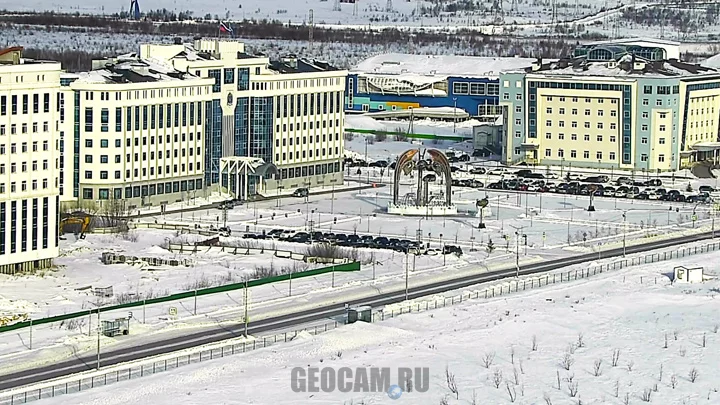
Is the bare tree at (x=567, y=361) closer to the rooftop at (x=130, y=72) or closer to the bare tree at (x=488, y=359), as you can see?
the bare tree at (x=488, y=359)

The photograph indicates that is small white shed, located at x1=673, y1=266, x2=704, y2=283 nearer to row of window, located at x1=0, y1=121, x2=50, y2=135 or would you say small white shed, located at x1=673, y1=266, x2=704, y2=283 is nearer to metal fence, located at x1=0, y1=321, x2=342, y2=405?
metal fence, located at x1=0, y1=321, x2=342, y2=405

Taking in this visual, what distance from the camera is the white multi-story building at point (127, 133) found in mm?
75875

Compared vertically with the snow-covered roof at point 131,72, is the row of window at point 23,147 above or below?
below

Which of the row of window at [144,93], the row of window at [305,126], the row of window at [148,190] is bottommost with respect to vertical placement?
the row of window at [148,190]

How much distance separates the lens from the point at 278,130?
3334 inches

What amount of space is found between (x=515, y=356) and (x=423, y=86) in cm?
8503

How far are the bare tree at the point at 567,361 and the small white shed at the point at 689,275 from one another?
12.0 metres

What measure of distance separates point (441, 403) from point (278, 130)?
45.1 meters

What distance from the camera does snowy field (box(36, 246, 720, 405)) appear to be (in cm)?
4147

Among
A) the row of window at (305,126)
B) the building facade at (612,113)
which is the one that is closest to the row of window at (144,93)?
the row of window at (305,126)

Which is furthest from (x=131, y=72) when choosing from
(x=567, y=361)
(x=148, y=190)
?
(x=567, y=361)

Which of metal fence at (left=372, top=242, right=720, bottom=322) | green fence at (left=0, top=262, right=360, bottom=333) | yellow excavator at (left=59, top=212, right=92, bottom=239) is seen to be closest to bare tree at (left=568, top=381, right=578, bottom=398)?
metal fence at (left=372, top=242, right=720, bottom=322)

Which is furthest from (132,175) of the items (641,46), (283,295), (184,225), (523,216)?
(641,46)

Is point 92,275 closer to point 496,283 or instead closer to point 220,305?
point 220,305
